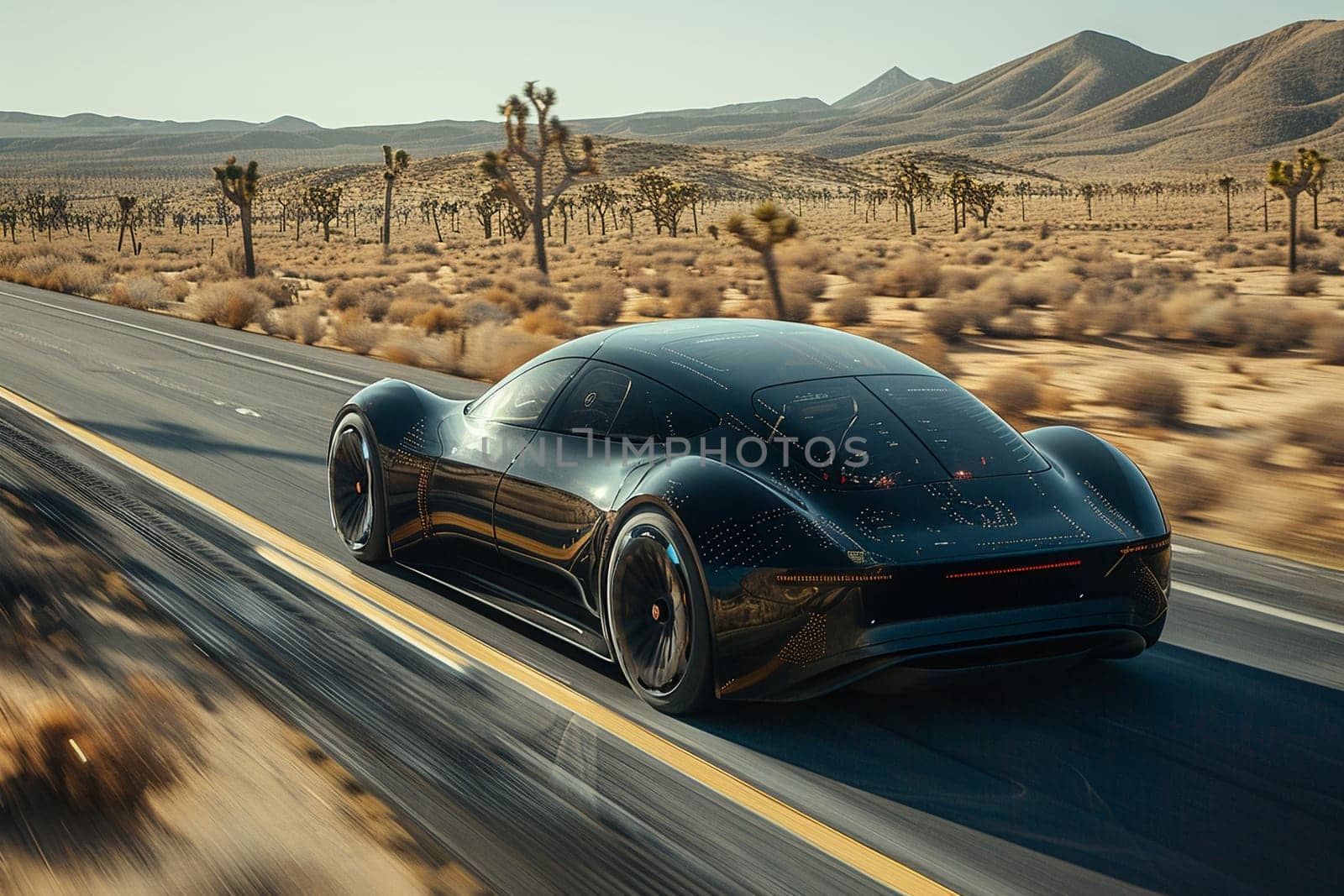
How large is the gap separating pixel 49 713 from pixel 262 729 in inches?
31.4

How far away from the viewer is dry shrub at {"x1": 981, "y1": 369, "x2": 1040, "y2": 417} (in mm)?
13758

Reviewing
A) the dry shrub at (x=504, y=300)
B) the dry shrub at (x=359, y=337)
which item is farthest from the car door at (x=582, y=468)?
the dry shrub at (x=504, y=300)

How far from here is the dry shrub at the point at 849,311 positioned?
2403 centimetres

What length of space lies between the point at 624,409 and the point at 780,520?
1077 millimetres

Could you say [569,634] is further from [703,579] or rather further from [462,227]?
[462,227]

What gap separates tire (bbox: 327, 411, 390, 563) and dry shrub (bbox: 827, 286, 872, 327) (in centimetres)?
1764

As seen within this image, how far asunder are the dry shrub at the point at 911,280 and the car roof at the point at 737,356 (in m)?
23.2

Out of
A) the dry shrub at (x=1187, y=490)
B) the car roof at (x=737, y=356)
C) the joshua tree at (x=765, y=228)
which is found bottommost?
the dry shrub at (x=1187, y=490)

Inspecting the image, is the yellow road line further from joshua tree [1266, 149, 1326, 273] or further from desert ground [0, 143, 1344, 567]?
joshua tree [1266, 149, 1326, 273]

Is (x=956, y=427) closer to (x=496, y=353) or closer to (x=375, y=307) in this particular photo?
(x=496, y=353)

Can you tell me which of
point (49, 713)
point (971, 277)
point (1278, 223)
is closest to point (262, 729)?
point (49, 713)

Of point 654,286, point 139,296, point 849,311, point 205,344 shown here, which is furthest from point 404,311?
point 849,311

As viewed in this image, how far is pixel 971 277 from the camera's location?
94.2 ft

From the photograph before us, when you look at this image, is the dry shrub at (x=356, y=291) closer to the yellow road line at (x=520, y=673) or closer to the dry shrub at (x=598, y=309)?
the dry shrub at (x=598, y=309)
